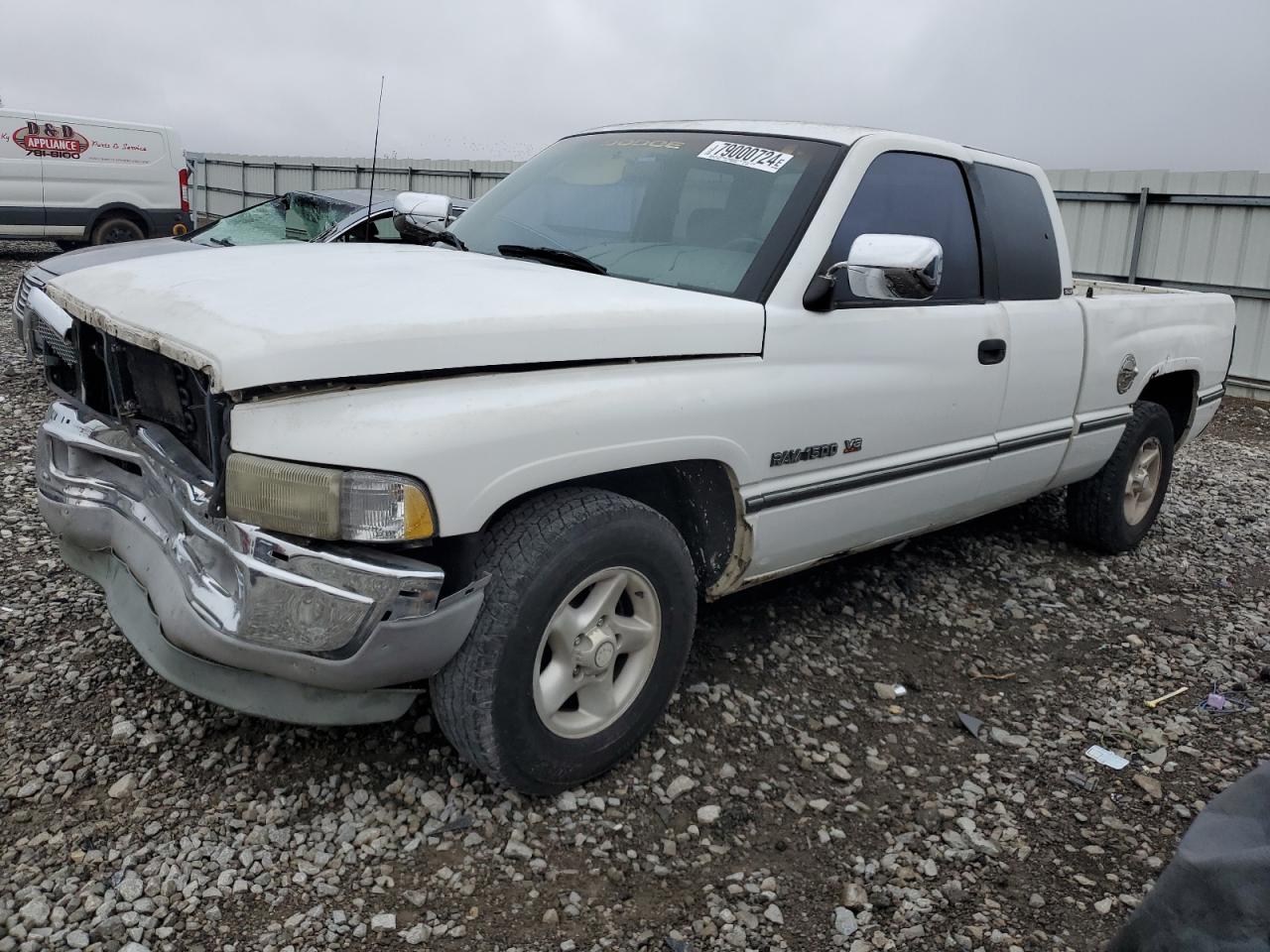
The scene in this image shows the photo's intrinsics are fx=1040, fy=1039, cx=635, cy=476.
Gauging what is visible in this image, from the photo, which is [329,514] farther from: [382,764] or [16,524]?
[16,524]

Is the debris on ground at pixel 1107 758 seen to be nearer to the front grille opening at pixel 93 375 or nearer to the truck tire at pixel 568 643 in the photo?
the truck tire at pixel 568 643

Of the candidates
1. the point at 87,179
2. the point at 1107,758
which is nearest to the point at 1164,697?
the point at 1107,758

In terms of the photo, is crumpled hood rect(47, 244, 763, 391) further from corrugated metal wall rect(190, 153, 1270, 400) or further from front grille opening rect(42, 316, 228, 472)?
corrugated metal wall rect(190, 153, 1270, 400)

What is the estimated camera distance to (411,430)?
2.25 metres

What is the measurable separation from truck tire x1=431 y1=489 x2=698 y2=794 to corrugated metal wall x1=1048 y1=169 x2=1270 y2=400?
8.85 meters

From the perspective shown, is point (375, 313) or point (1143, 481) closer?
point (375, 313)

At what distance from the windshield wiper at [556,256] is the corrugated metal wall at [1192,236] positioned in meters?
8.31

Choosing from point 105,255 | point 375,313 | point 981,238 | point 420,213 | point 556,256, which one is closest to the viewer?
point 375,313

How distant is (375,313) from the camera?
2.37m

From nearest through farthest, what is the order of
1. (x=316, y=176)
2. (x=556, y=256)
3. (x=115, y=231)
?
(x=556, y=256)
(x=115, y=231)
(x=316, y=176)

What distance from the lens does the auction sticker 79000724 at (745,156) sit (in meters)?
3.40

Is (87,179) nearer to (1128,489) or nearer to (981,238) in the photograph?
(981,238)

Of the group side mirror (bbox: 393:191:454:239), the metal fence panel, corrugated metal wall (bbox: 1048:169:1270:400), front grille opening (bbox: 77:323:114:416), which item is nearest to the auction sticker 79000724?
side mirror (bbox: 393:191:454:239)

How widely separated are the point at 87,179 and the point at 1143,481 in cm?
1439
